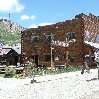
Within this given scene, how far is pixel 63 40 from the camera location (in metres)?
52.3

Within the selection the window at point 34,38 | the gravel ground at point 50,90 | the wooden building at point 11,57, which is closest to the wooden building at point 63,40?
the window at point 34,38

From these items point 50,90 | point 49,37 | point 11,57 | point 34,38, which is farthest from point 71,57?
point 50,90

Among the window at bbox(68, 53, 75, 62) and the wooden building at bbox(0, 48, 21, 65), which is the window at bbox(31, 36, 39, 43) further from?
the window at bbox(68, 53, 75, 62)

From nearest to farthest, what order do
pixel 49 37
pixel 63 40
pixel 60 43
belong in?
pixel 60 43 < pixel 63 40 < pixel 49 37

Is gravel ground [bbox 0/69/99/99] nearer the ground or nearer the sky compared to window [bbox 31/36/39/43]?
nearer the ground

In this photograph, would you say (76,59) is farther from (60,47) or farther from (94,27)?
(94,27)

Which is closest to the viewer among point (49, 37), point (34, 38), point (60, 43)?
point (60, 43)

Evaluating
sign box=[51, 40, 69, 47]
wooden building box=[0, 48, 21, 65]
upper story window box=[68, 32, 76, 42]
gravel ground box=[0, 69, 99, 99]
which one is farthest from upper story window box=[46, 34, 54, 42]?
gravel ground box=[0, 69, 99, 99]

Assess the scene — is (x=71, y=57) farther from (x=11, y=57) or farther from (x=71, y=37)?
(x=11, y=57)

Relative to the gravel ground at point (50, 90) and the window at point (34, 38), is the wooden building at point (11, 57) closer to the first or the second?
the window at point (34, 38)

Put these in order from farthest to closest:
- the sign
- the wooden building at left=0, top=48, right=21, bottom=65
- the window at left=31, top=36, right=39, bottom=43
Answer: the wooden building at left=0, top=48, right=21, bottom=65 → the window at left=31, top=36, right=39, bottom=43 → the sign

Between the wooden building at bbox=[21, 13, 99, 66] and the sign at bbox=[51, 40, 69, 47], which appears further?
the wooden building at bbox=[21, 13, 99, 66]

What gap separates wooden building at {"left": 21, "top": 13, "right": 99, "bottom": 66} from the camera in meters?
50.3

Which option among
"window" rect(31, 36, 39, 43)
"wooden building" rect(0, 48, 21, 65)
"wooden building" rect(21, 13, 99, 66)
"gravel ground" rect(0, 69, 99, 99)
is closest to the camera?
"gravel ground" rect(0, 69, 99, 99)
